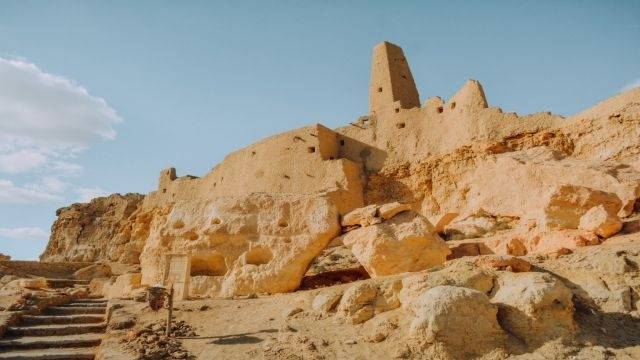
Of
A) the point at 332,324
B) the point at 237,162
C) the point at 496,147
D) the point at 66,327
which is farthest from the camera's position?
the point at 237,162

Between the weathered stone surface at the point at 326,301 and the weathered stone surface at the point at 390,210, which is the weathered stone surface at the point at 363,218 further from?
the weathered stone surface at the point at 326,301

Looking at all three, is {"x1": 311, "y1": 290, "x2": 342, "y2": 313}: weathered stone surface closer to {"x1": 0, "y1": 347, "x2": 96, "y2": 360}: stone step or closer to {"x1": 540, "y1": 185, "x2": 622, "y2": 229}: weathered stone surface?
{"x1": 0, "y1": 347, "x2": 96, "y2": 360}: stone step

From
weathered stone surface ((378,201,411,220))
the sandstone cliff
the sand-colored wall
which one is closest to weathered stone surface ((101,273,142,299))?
the sandstone cliff

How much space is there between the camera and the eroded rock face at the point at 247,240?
31.0 ft

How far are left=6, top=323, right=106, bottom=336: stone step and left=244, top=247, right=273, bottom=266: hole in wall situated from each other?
3030mm

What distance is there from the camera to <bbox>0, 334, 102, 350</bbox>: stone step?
703 centimetres

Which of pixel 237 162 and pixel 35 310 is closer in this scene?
pixel 35 310

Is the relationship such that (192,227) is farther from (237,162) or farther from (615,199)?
(237,162)

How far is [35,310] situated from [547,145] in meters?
16.1

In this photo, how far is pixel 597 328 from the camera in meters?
5.75

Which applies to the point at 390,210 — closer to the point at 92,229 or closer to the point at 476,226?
the point at 476,226

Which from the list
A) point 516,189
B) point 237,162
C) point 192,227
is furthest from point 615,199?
point 237,162

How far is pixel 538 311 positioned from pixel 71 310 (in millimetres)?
8264

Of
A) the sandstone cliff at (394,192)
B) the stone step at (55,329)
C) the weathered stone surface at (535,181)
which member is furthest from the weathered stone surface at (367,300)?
the weathered stone surface at (535,181)
